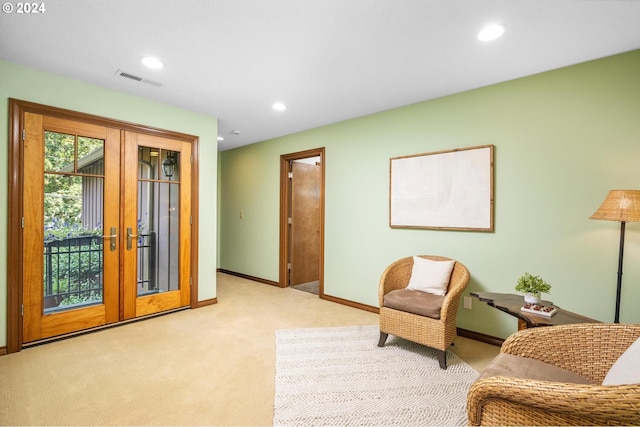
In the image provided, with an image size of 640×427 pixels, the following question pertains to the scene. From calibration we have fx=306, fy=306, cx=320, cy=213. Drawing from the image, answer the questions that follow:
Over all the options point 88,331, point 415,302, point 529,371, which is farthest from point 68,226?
point 529,371

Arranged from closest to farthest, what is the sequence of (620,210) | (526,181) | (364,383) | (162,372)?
(620,210) → (364,383) → (162,372) → (526,181)

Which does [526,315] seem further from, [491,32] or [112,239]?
[112,239]

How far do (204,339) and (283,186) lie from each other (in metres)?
2.70

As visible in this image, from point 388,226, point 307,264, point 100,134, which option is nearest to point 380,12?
point 388,226

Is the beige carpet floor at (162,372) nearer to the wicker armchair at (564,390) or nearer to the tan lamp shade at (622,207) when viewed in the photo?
the wicker armchair at (564,390)

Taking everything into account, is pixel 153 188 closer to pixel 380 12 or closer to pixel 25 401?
pixel 25 401

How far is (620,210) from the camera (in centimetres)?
207

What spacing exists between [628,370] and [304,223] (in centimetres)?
440

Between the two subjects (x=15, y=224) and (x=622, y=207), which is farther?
(x=15, y=224)

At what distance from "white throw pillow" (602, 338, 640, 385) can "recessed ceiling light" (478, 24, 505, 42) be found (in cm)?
195

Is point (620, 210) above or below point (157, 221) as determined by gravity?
above

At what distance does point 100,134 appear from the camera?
3.12 metres

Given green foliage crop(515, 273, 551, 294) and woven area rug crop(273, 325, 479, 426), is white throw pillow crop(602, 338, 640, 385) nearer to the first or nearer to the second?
woven area rug crop(273, 325, 479, 426)

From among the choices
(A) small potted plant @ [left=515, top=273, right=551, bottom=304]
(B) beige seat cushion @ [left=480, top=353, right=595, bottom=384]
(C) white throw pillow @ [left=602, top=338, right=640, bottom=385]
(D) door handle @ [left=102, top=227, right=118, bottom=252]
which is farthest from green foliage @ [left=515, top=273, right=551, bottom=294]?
(D) door handle @ [left=102, top=227, right=118, bottom=252]
